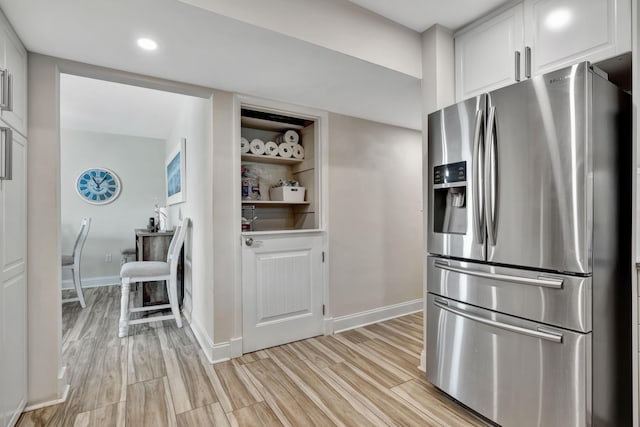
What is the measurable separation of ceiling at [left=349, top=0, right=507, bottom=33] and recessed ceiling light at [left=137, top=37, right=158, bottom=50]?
1.18 m

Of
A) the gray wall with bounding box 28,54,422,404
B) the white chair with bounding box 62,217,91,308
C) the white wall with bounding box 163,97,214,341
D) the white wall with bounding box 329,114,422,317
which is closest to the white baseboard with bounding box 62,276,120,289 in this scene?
the white chair with bounding box 62,217,91,308

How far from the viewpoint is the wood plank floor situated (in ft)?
5.85

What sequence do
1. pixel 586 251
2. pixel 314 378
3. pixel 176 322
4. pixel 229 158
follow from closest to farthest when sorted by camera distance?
1. pixel 586 251
2. pixel 314 378
3. pixel 229 158
4. pixel 176 322

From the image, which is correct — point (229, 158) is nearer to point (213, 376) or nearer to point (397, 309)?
point (213, 376)

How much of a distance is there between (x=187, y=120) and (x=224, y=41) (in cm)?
191

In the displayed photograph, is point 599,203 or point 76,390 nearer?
point 599,203

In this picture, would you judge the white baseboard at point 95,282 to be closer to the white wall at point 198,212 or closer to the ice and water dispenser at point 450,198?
the white wall at point 198,212

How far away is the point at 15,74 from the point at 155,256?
8.19ft

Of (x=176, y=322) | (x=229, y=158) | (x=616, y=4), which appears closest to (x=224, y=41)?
(x=229, y=158)

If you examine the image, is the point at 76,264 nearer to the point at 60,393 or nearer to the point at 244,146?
the point at 60,393

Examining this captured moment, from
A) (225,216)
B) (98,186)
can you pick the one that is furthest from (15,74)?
(98,186)

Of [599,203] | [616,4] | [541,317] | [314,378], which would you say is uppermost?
[616,4]

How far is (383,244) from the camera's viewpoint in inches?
133

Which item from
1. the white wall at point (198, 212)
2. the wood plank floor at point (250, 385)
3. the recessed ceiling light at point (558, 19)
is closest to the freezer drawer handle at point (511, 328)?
the wood plank floor at point (250, 385)
